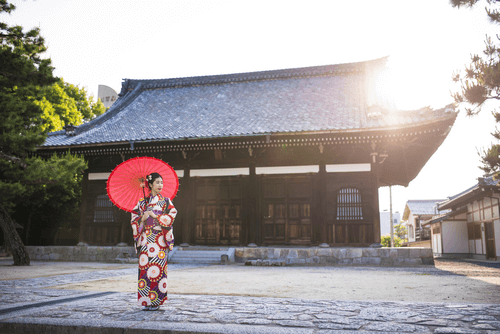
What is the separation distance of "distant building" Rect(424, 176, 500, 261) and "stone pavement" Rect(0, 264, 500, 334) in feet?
44.9

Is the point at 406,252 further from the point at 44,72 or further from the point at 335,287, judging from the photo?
the point at 44,72

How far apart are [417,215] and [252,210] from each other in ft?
109

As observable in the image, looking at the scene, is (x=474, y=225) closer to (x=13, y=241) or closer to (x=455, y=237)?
(x=455, y=237)

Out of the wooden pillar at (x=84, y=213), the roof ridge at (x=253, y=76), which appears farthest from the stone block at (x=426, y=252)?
the wooden pillar at (x=84, y=213)

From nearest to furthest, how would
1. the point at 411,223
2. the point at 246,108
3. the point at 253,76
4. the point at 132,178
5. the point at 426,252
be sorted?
the point at 132,178 < the point at 426,252 < the point at 246,108 < the point at 253,76 < the point at 411,223

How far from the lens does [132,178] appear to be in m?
4.43

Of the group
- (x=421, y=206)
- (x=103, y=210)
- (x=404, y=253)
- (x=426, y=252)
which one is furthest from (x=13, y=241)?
(x=421, y=206)

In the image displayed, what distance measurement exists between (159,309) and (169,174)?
156 centimetres

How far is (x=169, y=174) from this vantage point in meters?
4.47

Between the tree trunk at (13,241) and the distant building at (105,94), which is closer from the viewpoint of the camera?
the tree trunk at (13,241)

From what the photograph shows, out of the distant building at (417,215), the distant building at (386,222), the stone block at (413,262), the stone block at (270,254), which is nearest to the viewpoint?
the stone block at (413,262)

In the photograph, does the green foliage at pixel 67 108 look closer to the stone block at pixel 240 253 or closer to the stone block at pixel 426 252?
the stone block at pixel 240 253

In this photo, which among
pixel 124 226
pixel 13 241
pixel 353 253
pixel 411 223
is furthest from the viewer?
pixel 411 223

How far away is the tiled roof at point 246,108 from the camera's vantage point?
13219 mm
